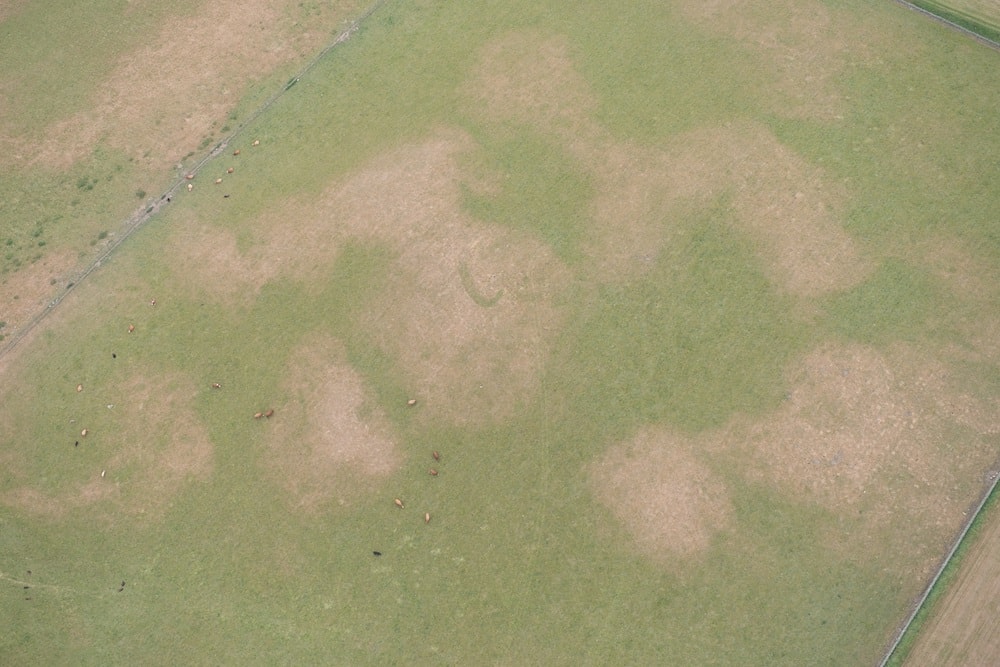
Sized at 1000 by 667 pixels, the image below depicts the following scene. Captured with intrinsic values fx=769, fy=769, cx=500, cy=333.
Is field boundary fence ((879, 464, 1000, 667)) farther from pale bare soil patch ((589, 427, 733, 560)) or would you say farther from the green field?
pale bare soil patch ((589, 427, 733, 560))

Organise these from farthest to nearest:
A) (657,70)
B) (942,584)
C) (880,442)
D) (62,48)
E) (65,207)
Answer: (62,48), (657,70), (65,207), (880,442), (942,584)

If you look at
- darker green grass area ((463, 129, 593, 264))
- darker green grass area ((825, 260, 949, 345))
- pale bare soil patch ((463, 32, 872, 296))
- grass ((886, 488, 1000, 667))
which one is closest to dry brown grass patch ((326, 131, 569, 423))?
darker green grass area ((463, 129, 593, 264))

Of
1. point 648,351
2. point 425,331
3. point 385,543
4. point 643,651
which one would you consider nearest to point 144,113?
point 425,331

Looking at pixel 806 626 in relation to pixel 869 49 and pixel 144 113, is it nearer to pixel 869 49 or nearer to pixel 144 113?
pixel 869 49

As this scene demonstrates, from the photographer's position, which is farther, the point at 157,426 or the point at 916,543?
the point at 157,426

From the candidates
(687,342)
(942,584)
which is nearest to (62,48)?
(687,342)

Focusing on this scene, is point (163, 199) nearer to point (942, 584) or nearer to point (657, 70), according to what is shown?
point (657, 70)

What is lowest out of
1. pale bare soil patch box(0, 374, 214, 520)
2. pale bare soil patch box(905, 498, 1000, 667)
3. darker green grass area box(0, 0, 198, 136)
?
pale bare soil patch box(905, 498, 1000, 667)
